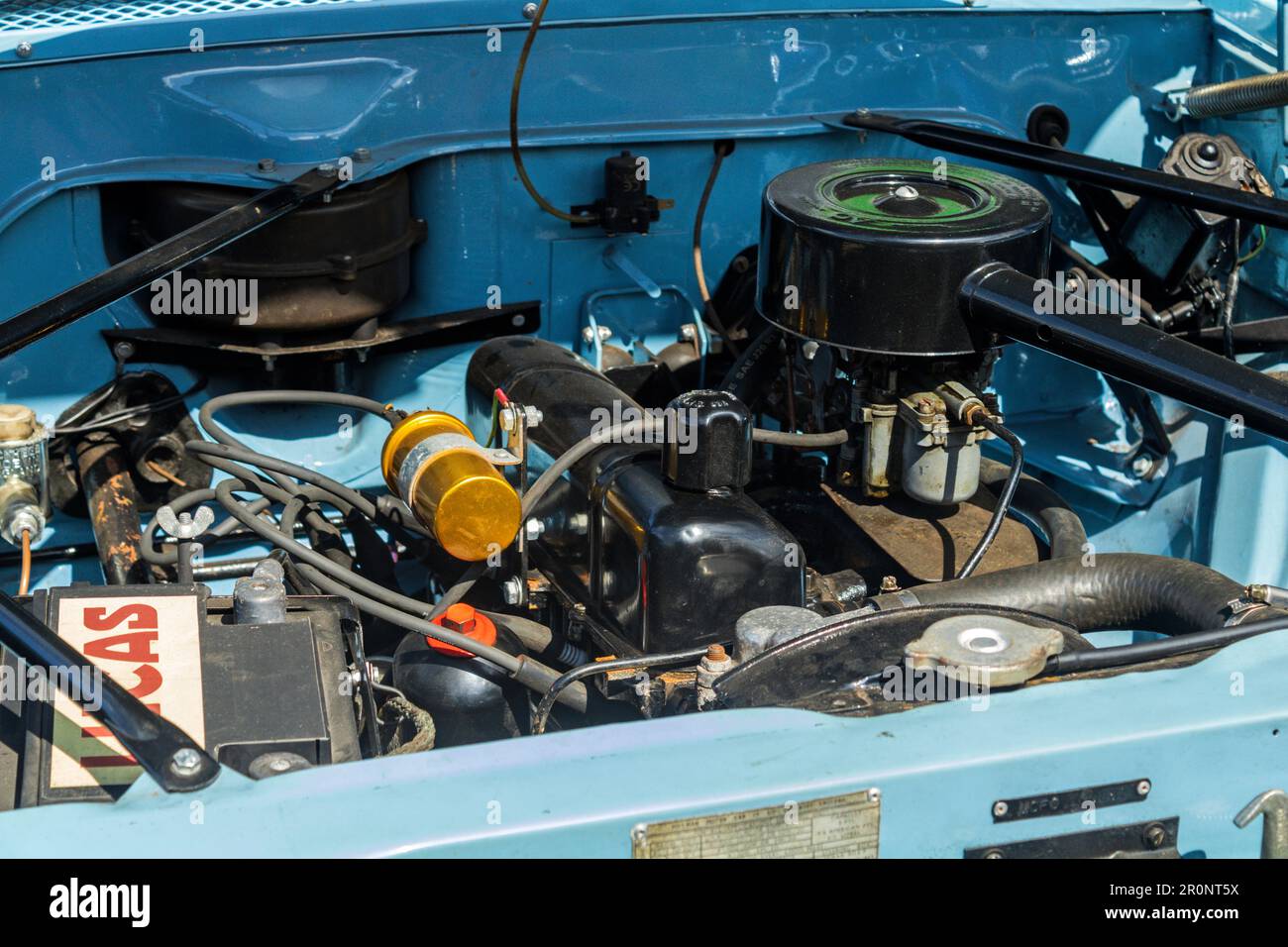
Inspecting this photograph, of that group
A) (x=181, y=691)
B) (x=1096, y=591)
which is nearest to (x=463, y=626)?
(x=181, y=691)

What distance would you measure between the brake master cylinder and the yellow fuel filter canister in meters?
0.60

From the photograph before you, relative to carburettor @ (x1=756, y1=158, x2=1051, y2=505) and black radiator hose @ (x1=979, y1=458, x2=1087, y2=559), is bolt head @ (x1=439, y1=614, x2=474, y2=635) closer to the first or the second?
carburettor @ (x1=756, y1=158, x2=1051, y2=505)

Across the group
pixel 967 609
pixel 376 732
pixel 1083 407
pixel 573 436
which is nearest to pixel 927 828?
pixel 967 609

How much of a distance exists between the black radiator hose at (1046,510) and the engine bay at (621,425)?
0.03 ft

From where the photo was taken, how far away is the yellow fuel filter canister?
182cm

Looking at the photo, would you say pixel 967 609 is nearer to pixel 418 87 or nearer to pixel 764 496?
pixel 764 496

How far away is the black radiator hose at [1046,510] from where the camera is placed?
7.02 feet

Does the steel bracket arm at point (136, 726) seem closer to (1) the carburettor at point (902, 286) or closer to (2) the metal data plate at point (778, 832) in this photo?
(2) the metal data plate at point (778, 832)

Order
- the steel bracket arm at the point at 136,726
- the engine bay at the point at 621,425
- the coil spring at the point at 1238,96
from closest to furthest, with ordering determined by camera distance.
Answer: the steel bracket arm at the point at 136,726 < the engine bay at the point at 621,425 < the coil spring at the point at 1238,96

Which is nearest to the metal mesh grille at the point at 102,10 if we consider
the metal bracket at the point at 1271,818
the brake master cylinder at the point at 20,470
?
the brake master cylinder at the point at 20,470

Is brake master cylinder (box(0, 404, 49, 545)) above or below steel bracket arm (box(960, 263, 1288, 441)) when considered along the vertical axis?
below

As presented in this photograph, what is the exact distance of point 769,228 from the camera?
81.5 inches

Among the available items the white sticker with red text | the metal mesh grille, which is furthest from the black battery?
the metal mesh grille

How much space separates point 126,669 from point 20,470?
790 mm
